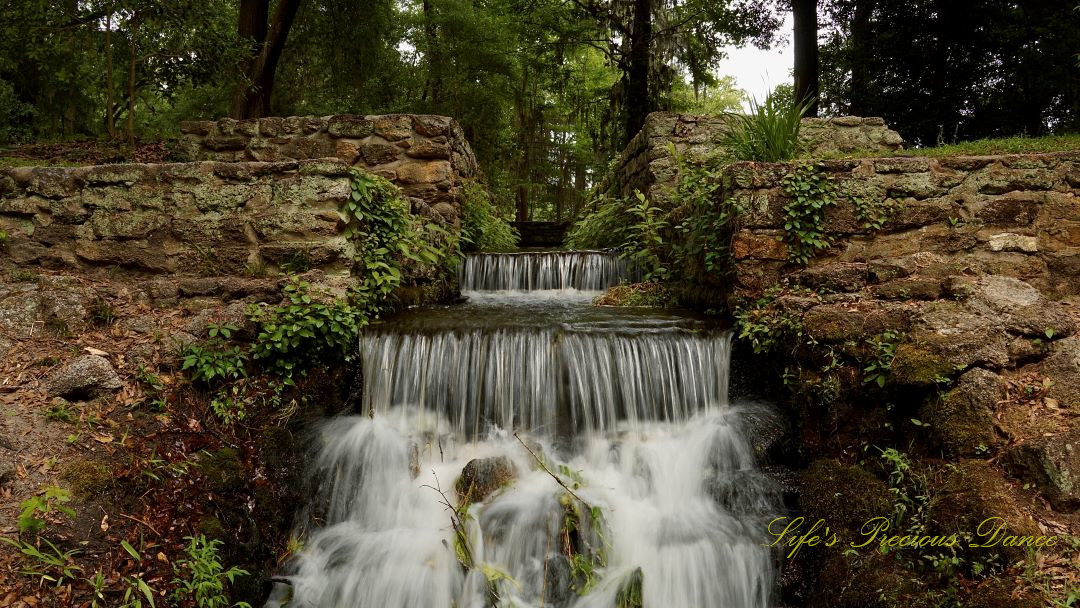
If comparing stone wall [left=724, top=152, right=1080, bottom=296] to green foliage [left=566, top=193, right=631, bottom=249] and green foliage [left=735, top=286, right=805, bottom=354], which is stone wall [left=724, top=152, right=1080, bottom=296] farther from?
green foliage [left=566, top=193, right=631, bottom=249]

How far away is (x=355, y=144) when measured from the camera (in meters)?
A: 6.94

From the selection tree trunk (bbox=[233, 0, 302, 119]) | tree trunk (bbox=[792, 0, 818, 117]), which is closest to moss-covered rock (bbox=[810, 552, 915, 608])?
tree trunk (bbox=[792, 0, 818, 117])

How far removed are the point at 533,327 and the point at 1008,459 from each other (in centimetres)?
305

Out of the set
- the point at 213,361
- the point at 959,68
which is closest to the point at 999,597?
the point at 213,361

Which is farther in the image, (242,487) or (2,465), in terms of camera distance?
(242,487)

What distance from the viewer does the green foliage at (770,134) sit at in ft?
17.1

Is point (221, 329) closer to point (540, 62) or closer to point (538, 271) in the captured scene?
point (538, 271)

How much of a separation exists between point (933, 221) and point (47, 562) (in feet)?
20.3

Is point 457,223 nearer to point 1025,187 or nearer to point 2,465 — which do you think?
point 2,465

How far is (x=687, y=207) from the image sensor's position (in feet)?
19.5

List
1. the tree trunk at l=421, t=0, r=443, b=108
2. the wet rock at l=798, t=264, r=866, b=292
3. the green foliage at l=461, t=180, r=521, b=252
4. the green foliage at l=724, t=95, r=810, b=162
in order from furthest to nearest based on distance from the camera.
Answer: the tree trunk at l=421, t=0, r=443, b=108, the green foliage at l=461, t=180, r=521, b=252, the green foliage at l=724, t=95, r=810, b=162, the wet rock at l=798, t=264, r=866, b=292

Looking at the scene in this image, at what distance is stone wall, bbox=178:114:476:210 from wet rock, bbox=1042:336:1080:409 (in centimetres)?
602

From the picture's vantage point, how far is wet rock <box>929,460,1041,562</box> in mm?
2615

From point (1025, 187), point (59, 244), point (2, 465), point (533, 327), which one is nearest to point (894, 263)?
point (1025, 187)
